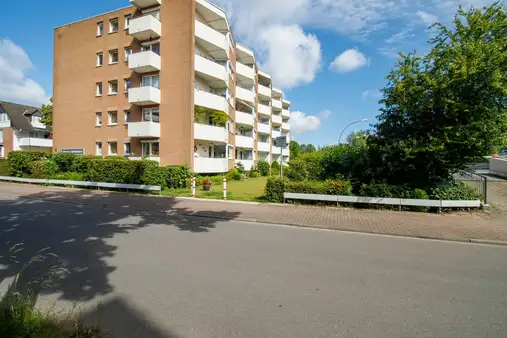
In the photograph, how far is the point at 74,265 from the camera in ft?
14.3

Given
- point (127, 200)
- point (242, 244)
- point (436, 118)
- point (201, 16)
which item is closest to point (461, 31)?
point (436, 118)

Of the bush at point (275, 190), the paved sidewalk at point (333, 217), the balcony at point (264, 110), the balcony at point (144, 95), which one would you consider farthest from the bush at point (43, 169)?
the balcony at point (264, 110)

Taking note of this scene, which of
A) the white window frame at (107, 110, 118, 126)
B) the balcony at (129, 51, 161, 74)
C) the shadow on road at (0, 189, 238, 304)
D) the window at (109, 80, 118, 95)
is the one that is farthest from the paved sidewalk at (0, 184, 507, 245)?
the window at (109, 80, 118, 95)

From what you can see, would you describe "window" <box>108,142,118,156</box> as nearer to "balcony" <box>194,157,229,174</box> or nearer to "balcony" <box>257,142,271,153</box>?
"balcony" <box>194,157,229,174</box>

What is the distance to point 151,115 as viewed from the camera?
21.0 metres

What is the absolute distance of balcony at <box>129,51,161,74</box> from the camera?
775 inches

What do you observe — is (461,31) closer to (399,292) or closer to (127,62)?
(399,292)

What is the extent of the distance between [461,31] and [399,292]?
33.3ft

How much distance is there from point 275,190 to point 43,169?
1653cm

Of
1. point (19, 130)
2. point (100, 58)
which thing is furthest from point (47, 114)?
point (100, 58)

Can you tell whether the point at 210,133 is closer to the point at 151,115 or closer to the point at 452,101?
the point at 151,115

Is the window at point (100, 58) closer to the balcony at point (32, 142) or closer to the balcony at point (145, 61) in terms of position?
the balcony at point (145, 61)

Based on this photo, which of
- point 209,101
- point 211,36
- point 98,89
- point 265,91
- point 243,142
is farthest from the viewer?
point 265,91

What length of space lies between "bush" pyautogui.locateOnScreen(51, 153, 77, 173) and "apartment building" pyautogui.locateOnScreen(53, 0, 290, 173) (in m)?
4.39
